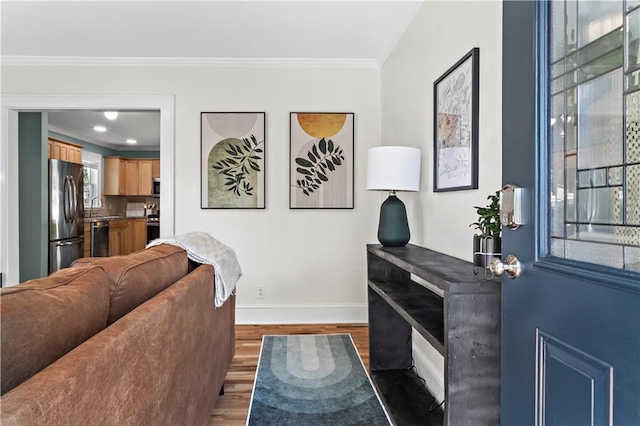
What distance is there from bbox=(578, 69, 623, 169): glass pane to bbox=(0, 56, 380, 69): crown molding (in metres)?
2.98

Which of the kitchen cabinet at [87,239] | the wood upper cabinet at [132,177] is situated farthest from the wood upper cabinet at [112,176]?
the kitchen cabinet at [87,239]

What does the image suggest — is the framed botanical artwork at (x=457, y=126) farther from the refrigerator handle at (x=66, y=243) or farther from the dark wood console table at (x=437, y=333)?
the refrigerator handle at (x=66, y=243)

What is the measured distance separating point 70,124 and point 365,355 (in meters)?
5.65

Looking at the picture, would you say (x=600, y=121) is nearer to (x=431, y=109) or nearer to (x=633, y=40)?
(x=633, y=40)

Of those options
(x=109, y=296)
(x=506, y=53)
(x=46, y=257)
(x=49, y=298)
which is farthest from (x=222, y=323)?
(x=46, y=257)

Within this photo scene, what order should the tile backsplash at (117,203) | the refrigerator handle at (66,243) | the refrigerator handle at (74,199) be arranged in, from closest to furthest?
the refrigerator handle at (66,243), the refrigerator handle at (74,199), the tile backsplash at (117,203)

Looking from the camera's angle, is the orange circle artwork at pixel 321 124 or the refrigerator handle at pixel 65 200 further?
the refrigerator handle at pixel 65 200

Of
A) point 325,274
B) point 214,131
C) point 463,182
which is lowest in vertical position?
point 325,274

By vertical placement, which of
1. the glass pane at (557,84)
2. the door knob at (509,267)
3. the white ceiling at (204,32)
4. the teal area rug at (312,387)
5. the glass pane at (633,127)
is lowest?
the teal area rug at (312,387)

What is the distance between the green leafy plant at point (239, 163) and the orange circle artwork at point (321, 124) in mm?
453

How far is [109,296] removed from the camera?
108cm

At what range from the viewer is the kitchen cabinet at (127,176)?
758 centimetres

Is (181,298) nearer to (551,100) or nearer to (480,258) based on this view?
(480,258)

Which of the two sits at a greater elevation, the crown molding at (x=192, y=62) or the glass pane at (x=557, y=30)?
the crown molding at (x=192, y=62)
